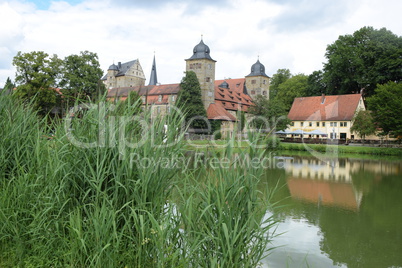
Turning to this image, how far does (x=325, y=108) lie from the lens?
→ 5194 cm

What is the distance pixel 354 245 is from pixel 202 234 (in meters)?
5.45

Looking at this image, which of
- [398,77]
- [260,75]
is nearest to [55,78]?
[398,77]

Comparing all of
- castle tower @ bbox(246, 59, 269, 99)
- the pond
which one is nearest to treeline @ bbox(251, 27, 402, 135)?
castle tower @ bbox(246, 59, 269, 99)

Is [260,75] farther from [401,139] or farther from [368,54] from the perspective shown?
[401,139]

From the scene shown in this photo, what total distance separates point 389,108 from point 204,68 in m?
31.7

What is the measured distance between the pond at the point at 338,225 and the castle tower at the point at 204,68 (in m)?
42.9

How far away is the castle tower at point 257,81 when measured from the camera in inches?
3115

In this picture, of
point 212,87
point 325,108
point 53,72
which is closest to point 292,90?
point 325,108

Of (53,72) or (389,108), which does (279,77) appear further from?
(53,72)

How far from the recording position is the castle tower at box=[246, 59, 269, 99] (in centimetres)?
7912

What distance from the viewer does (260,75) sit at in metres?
79.3

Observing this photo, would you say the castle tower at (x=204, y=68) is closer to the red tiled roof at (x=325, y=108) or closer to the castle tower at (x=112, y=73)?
the red tiled roof at (x=325, y=108)

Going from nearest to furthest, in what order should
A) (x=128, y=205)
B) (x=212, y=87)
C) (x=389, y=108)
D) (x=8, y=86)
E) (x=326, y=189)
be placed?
(x=128, y=205) → (x=8, y=86) → (x=326, y=189) → (x=389, y=108) → (x=212, y=87)

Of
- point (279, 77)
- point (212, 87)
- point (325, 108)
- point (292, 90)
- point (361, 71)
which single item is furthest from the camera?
point (279, 77)
